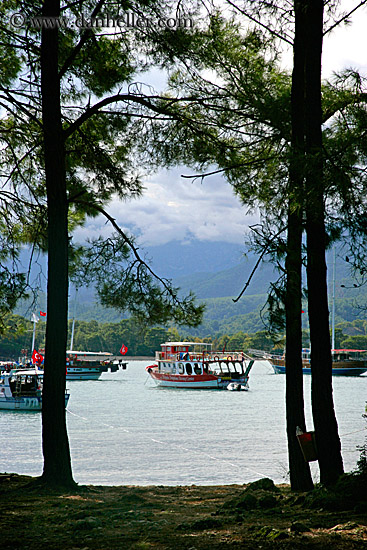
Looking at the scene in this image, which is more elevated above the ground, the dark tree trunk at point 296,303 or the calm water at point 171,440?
the dark tree trunk at point 296,303

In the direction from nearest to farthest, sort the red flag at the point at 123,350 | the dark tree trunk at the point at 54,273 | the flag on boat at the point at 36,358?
1. the dark tree trunk at the point at 54,273
2. the flag on boat at the point at 36,358
3. the red flag at the point at 123,350

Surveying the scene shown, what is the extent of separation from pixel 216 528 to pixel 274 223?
3565 mm

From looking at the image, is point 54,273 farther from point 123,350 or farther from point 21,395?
point 123,350

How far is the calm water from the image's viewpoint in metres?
15.2


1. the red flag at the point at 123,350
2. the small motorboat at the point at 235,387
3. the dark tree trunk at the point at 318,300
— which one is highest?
the dark tree trunk at the point at 318,300

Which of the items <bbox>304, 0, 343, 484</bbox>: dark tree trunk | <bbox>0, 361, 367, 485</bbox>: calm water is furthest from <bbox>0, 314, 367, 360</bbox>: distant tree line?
<bbox>304, 0, 343, 484</bbox>: dark tree trunk

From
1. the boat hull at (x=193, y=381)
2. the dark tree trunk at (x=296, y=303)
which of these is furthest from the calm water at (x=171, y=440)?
the boat hull at (x=193, y=381)

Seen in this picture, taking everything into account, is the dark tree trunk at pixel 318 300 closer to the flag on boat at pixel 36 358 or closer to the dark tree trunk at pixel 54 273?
the dark tree trunk at pixel 54 273

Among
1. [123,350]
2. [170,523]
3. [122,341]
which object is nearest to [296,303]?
[170,523]

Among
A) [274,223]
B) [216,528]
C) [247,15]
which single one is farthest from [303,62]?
[216,528]

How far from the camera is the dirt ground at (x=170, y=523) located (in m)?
3.89

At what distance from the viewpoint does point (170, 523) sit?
191 inches

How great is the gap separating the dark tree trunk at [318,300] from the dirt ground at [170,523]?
65 centimetres

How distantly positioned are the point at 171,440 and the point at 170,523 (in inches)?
714
